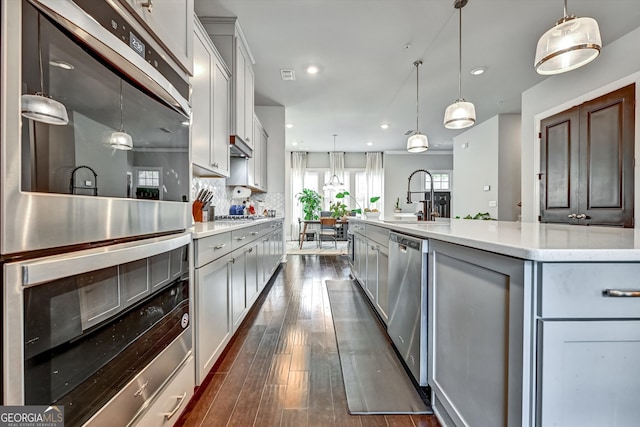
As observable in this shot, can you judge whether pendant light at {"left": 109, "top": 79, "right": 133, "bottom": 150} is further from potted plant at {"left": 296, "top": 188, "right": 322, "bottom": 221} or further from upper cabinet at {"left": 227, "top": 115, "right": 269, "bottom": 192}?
potted plant at {"left": 296, "top": 188, "right": 322, "bottom": 221}

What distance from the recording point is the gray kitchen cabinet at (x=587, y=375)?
759 mm

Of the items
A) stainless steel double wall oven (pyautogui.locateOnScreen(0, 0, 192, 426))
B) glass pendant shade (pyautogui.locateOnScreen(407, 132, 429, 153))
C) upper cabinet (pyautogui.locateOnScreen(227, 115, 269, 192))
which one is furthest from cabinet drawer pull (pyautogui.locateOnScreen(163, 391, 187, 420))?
glass pendant shade (pyautogui.locateOnScreen(407, 132, 429, 153))

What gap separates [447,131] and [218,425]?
7630 millimetres

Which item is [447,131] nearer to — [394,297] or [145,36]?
[394,297]

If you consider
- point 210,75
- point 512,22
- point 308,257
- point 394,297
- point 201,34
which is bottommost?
point 308,257

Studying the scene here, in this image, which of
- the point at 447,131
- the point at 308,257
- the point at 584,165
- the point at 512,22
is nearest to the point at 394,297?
the point at 512,22

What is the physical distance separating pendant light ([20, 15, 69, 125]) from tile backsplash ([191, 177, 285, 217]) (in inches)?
49.4

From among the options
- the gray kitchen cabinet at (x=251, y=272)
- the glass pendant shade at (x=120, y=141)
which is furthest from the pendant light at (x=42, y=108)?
the gray kitchen cabinet at (x=251, y=272)

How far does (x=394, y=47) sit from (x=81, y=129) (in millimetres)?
3573

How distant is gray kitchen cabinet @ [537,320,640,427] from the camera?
76 cm

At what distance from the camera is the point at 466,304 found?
1094 mm

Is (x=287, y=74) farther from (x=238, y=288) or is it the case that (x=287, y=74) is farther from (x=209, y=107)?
(x=238, y=288)

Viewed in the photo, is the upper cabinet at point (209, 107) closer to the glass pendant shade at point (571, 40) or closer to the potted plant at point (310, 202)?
the glass pendant shade at point (571, 40)

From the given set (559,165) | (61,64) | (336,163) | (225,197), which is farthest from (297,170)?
(61,64)
